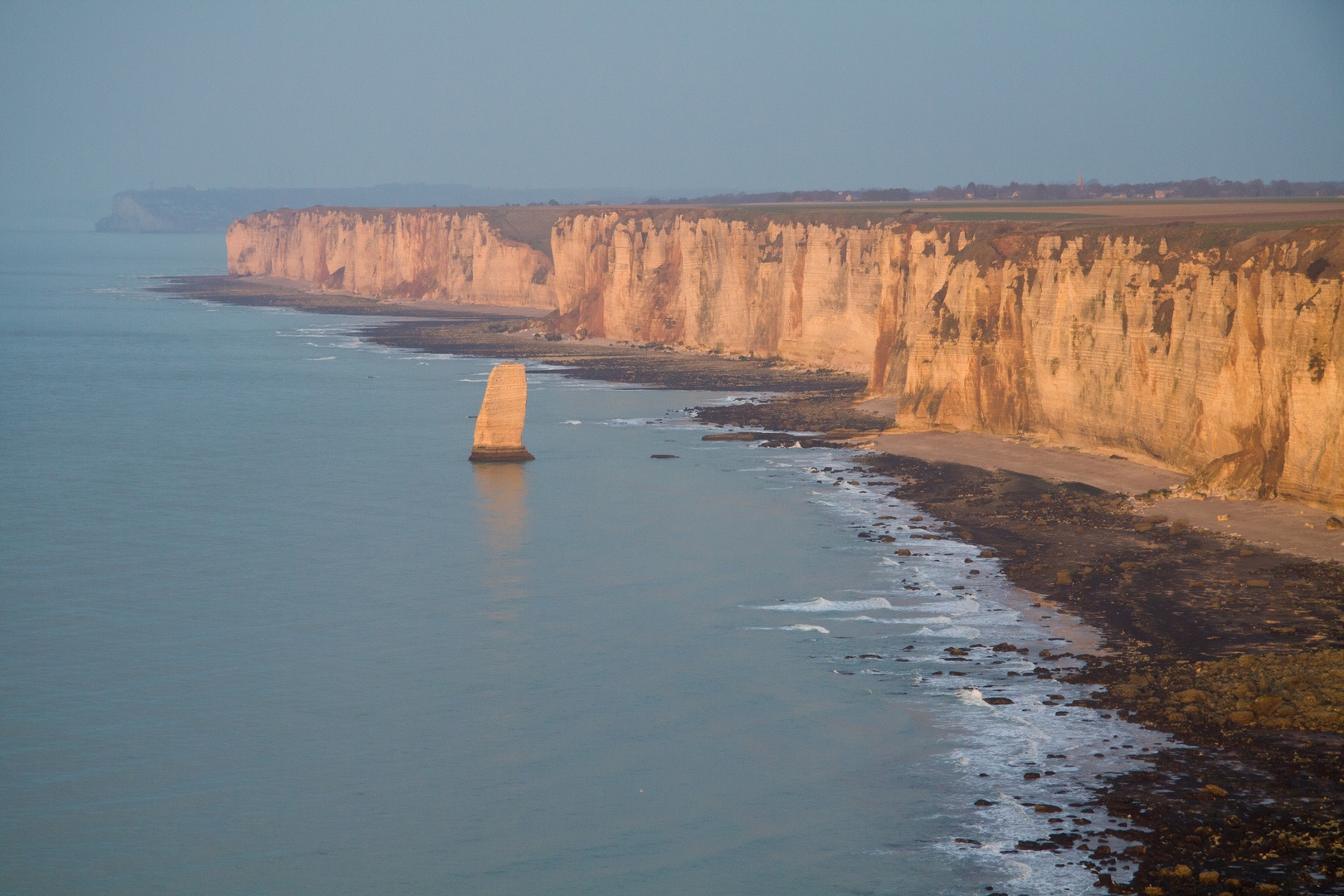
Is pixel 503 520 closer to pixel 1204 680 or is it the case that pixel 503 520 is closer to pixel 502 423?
pixel 502 423

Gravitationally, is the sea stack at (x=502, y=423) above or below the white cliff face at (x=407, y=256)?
below

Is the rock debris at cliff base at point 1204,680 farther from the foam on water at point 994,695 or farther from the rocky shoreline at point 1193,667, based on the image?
the foam on water at point 994,695

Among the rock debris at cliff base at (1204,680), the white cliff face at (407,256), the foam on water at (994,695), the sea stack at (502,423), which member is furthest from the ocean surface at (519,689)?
the white cliff face at (407,256)

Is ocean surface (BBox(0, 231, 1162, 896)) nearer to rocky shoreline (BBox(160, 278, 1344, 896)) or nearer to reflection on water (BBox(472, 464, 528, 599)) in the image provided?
A: reflection on water (BBox(472, 464, 528, 599))

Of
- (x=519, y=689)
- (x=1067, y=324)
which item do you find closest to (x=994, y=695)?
(x=519, y=689)

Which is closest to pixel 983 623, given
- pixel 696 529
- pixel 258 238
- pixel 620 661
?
pixel 620 661

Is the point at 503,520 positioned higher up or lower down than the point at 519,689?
higher up

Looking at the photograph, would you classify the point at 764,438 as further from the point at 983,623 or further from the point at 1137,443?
the point at 983,623
